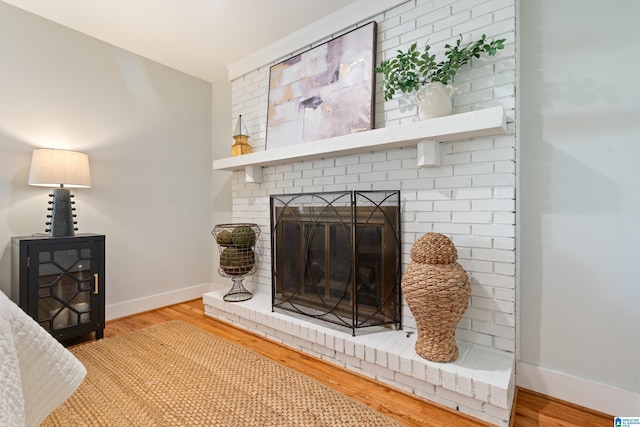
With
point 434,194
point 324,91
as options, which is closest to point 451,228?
point 434,194

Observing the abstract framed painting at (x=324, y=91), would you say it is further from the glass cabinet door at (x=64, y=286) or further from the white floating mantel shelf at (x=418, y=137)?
the glass cabinet door at (x=64, y=286)

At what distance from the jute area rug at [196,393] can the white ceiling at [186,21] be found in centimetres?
239

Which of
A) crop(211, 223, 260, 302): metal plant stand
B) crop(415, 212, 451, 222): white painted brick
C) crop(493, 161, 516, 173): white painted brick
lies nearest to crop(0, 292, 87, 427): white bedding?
crop(211, 223, 260, 302): metal plant stand

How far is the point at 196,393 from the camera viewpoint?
1.55 meters

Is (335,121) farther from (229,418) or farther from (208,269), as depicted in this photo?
(208,269)

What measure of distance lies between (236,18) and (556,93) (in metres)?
2.18

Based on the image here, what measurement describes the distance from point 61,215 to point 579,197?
320 cm

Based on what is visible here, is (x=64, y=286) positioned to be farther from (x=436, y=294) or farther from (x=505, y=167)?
(x=505, y=167)

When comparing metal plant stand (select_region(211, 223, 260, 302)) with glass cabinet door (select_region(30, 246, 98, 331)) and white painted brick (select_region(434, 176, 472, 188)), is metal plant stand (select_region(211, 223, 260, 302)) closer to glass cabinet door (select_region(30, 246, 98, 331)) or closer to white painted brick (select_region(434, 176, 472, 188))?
glass cabinet door (select_region(30, 246, 98, 331))

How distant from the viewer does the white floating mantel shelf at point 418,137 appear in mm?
1491

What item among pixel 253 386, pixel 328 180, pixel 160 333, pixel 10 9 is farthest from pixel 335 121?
pixel 10 9

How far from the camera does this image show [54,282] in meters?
2.01

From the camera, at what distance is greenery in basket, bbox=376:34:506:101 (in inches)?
64.1

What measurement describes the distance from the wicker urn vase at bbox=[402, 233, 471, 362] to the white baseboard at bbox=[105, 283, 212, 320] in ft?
8.21
